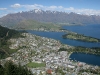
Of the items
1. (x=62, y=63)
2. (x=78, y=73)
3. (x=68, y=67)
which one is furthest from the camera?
(x=62, y=63)

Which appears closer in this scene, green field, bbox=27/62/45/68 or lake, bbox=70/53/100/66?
green field, bbox=27/62/45/68

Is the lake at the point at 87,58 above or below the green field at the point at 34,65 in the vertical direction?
below

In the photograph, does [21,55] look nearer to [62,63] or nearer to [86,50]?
[62,63]

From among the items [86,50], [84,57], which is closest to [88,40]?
[86,50]

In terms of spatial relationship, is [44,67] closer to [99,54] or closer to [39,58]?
[39,58]

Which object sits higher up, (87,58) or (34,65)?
(34,65)

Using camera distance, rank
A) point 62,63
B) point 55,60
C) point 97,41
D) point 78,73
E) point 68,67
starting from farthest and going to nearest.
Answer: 1. point 97,41
2. point 55,60
3. point 62,63
4. point 68,67
5. point 78,73

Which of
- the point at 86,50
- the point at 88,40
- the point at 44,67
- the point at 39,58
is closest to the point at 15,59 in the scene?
the point at 39,58

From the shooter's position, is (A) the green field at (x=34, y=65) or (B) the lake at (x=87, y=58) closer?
(A) the green field at (x=34, y=65)

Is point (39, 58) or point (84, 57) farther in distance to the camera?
point (84, 57)

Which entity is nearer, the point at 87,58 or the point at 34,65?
the point at 34,65

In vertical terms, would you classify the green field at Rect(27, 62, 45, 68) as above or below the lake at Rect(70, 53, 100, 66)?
above
